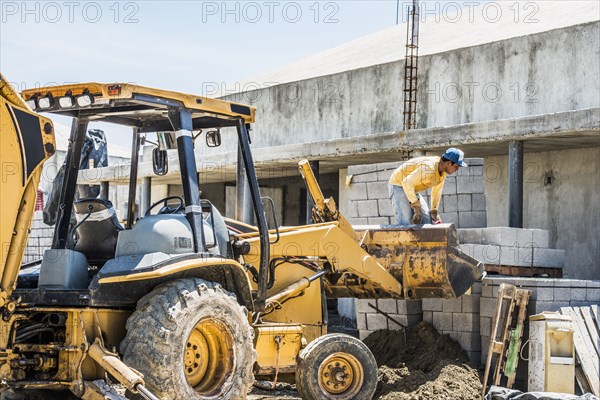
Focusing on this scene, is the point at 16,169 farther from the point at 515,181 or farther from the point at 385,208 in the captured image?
the point at 515,181

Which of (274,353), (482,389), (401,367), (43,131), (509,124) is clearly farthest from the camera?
(509,124)

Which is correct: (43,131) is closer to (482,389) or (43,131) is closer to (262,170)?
(482,389)

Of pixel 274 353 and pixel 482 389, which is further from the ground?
pixel 274 353

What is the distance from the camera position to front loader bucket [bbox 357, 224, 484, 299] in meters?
9.59

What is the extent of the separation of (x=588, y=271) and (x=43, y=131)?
10.4m

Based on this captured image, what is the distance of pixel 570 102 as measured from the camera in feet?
46.3

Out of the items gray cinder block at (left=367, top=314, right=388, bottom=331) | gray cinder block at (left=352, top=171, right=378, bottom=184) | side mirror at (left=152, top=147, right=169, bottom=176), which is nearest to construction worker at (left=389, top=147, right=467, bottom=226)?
gray cinder block at (left=367, top=314, right=388, bottom=331)

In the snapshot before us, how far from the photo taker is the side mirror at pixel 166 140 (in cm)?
734

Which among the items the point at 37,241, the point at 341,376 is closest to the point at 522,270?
the point at 341,376

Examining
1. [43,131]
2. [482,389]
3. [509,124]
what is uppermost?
[509,124]

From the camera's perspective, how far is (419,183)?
1041 cm

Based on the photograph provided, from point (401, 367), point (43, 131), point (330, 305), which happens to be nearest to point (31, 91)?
point (43, 131)

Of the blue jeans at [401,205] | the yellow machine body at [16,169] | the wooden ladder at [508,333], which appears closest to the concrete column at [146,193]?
the blue jeans at [401,205]

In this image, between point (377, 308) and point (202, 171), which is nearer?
point (377, 308)
